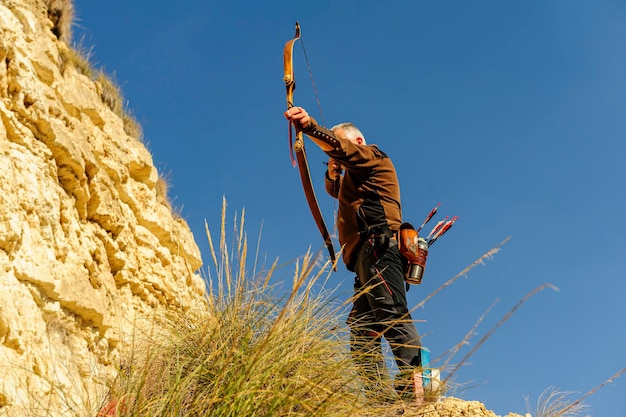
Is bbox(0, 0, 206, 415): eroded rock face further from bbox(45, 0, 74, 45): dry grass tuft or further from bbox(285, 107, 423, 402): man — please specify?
bbox(285, 107, 423, 402): man

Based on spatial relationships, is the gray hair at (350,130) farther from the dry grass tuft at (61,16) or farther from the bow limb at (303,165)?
the dry grass tuft at (61,16)

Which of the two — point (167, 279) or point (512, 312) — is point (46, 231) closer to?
point (167, 279)

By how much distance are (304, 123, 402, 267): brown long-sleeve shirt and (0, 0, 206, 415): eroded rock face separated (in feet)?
3.63

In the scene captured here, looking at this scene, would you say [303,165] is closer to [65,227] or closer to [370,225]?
[370,225]

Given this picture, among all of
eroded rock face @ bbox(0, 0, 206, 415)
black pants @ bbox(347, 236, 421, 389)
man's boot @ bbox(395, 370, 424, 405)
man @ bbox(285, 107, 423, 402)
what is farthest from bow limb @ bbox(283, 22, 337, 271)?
man's boot @ bbox(395, 370, 424, 405)

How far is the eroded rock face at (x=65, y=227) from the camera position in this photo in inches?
171

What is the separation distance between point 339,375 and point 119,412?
2.92 ft

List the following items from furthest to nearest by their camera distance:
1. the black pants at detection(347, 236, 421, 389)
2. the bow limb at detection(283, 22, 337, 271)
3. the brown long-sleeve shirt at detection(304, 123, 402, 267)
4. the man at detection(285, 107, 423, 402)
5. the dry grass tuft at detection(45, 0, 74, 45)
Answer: the dry grass tuft at detection(45, 0, 74, 45), the bow limb at detection(283, 22, 337, 271), the brown long-sleeve shirt at detection(304, 123, 402, 267), the man at detection(285, 107, 423, 402), the black pants at detection(347, 236, 421, 389)

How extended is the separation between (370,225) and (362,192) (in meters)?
0.26

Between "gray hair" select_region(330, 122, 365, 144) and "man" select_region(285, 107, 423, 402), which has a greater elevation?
"gray hair" select_region(330, 122, 365, 144)

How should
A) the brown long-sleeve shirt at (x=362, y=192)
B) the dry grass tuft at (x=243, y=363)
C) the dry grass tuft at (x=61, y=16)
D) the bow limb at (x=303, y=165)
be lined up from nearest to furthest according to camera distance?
the dry grass tuft at (x=243, y=363), the brown long-sleeve shirt at (x=362, y=192), the bow limb at (x=303, y=165), the dry grass tuft at (x=61, y=16)

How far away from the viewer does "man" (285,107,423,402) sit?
402cm

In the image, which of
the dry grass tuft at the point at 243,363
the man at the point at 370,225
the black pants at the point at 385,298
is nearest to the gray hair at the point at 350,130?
the man at the point at 370,225

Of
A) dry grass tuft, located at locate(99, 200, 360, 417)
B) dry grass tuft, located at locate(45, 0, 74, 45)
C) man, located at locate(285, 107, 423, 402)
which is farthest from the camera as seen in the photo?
dry grass tuft, located at locate(45, 0, 74, 45)
